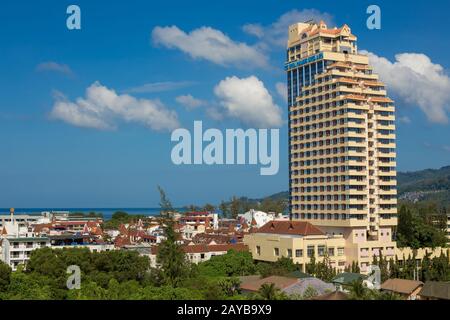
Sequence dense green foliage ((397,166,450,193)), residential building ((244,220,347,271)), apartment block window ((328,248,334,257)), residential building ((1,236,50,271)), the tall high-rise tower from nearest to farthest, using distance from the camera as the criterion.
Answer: residential building ((244,220,347,271)) → apartment block window ((328,248,334,257)) → residential building ((1,236,50,271)) → the tall high-rise tower → dense green foliage ((397,166,450,193))

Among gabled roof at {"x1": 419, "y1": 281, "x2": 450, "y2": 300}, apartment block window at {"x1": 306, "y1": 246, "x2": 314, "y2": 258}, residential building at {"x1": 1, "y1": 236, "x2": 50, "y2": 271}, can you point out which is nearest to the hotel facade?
apartment block window at {"x1": 306, "y1": 246, "x2": 314, "y2": 258}

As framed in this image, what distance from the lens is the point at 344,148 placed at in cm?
3192

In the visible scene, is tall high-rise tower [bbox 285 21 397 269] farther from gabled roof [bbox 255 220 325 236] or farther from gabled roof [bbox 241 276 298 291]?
gabled roof [bbox 241 276 298 291]

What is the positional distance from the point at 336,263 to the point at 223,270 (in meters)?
6.25

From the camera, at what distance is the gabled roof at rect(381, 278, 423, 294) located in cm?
2284

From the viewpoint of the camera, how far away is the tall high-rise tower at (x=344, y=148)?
104 ft

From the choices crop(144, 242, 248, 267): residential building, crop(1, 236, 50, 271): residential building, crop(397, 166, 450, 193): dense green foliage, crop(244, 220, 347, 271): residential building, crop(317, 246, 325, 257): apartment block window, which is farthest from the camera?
crop(397, 166, 450, 193): dense green foliage

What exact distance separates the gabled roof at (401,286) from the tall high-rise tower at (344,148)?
6.53m

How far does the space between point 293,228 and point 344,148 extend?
5.32 meters

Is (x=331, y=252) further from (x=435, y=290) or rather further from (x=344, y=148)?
(x=435, y=290)

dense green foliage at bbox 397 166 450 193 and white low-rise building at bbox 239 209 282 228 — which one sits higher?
dense green foliage at bbox 397 166 450 193

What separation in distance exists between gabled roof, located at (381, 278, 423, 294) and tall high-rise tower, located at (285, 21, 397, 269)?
21.4 feet
